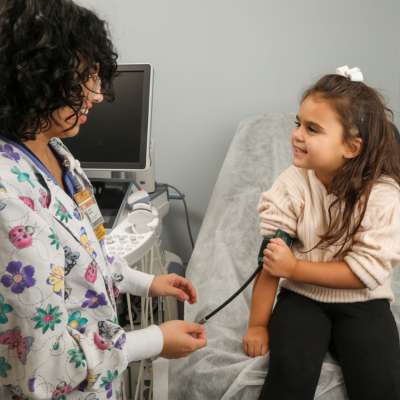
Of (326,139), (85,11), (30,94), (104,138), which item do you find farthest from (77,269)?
(104,138)

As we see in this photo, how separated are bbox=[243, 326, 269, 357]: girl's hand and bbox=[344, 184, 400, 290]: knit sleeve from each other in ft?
0.89

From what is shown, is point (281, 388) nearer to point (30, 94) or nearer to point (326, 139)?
point (326, 139)

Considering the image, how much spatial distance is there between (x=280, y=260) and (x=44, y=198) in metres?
0.61

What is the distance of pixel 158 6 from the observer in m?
1.74

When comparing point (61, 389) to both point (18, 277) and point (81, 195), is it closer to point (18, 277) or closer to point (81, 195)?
point (18, 277)

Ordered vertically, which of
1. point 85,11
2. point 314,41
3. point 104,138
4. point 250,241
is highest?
point 85,11

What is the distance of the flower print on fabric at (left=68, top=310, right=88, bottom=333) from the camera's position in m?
0.70

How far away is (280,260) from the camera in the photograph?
3.48ft

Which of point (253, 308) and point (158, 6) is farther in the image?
point (158, 6)

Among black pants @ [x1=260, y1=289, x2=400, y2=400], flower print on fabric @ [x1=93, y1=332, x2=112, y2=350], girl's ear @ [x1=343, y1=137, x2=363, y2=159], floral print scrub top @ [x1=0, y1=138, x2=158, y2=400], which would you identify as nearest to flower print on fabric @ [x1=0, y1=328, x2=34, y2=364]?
floral print scrub top @ [x1=0, y1=138, x2=158, y2=400]

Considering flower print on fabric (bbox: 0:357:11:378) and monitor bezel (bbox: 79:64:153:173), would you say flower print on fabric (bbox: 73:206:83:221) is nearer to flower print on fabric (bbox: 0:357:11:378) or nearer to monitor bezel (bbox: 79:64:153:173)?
flower print on fabric (bbox: 0:357:11:378)

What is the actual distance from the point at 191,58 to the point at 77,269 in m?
1.34

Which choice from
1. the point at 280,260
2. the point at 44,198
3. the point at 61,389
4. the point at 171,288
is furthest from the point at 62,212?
the point at 280,260

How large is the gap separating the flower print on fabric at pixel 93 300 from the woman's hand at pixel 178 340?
0.13m
